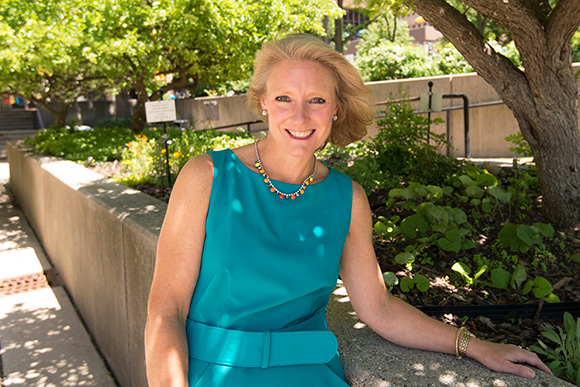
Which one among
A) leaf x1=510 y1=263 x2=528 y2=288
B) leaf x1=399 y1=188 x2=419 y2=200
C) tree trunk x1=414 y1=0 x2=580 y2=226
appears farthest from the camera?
leaf x1=399 y1=188 x2=419 y2=200

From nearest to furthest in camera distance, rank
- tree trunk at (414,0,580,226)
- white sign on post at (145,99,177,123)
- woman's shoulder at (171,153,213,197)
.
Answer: woman's shoulder at (171,153,213,197)
tree trunk at (414,0,580,226)
white sign on post at (145,99,177,123)

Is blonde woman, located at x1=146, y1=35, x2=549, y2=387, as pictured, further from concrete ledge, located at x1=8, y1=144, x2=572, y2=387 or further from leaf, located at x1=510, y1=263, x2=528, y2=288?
leaf, located at x1=510, y1=263, x2=528, y2=288

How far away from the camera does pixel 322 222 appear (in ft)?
6.73

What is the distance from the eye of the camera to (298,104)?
2.03 metres

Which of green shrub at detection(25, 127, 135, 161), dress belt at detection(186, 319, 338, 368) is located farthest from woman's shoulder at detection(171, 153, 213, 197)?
green shrub at detection(25, 127, 135, 161)

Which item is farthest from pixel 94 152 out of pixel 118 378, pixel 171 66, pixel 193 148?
pixel 118 378

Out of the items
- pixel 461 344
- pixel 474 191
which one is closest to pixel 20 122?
pixel 474 191

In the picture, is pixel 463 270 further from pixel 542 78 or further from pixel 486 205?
pixel 542 78

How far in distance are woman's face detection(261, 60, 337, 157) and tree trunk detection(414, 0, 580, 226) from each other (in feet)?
5.40

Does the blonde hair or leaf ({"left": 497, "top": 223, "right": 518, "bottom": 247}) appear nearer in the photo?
the blonde hair

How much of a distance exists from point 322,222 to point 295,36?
69cm

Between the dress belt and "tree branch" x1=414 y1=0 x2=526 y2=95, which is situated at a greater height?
"tree branch" x1=414 y1=0 x2=526 y2=95

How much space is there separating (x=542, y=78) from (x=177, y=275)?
107 inches

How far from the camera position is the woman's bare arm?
5.71ft
